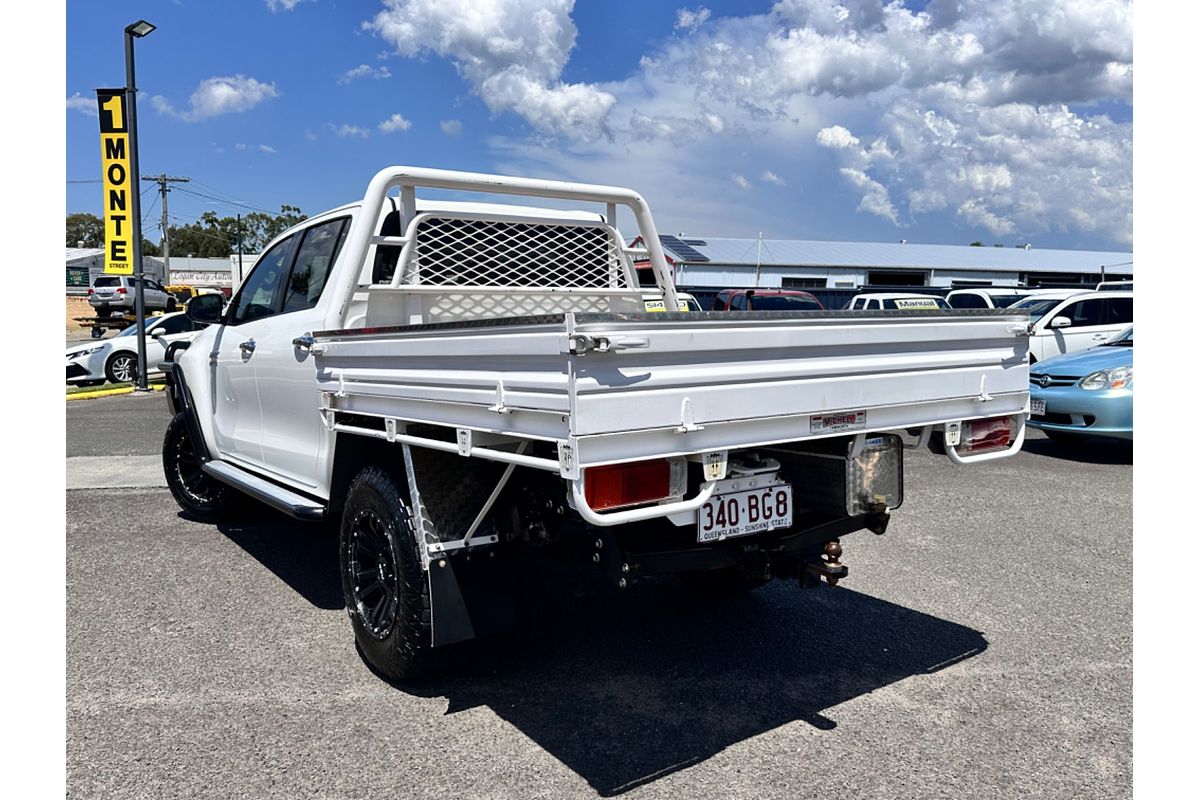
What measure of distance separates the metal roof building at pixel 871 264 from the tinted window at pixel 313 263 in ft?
128

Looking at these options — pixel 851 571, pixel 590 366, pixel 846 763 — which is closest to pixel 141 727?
pixel 590 366

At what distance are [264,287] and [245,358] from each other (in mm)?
466

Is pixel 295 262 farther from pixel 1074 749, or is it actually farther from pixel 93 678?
pixel 1074 749

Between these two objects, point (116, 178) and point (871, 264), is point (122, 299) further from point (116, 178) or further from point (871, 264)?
point (871, 264)

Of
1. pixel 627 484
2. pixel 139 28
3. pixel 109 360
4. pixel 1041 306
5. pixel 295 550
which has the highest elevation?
pixel 139 28

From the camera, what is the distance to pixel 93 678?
3975 mm

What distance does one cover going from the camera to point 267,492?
482 centimetres

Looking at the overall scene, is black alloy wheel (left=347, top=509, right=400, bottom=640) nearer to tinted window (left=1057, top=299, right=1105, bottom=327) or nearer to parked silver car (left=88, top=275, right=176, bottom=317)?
tinted window (left=1057, top=299, right=1105, bottom=327)

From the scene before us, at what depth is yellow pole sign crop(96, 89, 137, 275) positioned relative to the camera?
15859 mm

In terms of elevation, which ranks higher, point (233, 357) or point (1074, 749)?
point (233, 357)

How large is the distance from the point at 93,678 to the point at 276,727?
1.08 meters

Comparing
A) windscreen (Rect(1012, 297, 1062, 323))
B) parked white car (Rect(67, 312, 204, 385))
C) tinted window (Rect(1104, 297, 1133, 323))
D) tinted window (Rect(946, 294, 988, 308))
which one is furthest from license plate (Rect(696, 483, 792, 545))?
tinted window (Rect(946, 294, 988, 308))

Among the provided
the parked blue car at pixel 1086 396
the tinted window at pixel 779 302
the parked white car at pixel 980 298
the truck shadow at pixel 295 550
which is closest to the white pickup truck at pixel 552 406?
the truck shadow at pixel 295 550

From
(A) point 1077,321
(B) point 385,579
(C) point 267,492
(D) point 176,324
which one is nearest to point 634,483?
(B) point 385,579
